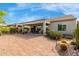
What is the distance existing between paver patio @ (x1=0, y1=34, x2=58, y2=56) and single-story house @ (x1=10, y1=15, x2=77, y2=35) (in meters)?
0.23

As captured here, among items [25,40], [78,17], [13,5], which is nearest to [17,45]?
[25,40]

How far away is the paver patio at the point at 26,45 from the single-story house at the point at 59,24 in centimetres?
23

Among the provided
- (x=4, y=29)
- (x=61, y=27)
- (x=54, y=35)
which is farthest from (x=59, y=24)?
(x=4, y=29)

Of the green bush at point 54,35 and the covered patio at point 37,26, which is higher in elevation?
the covered patio at point 37,26

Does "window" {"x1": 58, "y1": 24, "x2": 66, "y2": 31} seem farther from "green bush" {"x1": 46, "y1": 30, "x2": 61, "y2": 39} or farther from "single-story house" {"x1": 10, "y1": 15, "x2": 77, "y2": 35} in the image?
"green bush" {"x1": 46, "y1": 30, "x2": 61, "y2": 39}

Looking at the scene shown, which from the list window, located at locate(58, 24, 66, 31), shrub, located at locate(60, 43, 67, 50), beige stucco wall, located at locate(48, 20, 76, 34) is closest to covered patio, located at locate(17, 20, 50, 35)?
beige stucco wall, located at locate(48, 20, 76, 34)

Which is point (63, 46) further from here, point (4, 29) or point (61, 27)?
point (4, 29)

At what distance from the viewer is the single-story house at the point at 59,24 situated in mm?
8195

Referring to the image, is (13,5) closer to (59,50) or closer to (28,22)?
(28,22)

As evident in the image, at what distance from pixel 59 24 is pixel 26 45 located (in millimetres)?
893

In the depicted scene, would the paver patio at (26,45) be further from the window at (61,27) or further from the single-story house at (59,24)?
the window at (61,27)

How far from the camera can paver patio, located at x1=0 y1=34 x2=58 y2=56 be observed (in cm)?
823

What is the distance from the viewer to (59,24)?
326 inches

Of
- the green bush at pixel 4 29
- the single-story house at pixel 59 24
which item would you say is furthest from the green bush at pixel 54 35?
the green bush at pixel 4 29
